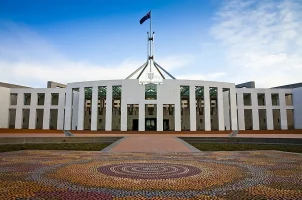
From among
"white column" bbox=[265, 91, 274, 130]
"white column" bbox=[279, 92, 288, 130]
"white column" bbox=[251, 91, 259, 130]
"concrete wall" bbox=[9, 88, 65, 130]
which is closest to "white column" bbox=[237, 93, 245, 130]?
"white column" bbox=[251, 91, 259, 130]

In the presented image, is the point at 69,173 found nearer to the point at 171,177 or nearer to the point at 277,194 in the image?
the point at 171,177

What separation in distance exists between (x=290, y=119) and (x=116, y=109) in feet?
125

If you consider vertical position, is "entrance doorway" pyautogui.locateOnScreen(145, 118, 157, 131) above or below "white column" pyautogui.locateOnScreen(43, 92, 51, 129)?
below

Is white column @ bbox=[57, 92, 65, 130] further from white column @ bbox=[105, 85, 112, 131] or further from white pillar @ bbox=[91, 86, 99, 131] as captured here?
white column @ bbox=[105, 85, 112, 131]

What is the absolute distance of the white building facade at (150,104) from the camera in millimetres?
34906

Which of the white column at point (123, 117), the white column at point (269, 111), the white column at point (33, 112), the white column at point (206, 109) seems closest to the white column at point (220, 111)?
the white column at point (206, 109)

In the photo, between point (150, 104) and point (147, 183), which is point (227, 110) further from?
point (147, 183)

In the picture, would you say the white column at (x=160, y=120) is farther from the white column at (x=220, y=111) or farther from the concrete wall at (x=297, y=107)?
the concrete wall at (x=297, y=107)

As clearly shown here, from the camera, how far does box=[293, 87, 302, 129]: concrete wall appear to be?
40312 millimetres

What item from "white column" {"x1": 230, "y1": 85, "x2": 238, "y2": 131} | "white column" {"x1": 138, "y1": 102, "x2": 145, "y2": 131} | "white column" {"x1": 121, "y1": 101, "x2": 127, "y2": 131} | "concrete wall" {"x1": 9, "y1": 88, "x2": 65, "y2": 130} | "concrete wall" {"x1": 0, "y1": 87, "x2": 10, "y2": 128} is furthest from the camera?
"concrete wall" {"x1": 9, "y1": 88, "x2": 65, "y2": 130}

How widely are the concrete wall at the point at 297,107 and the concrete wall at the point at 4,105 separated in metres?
55.6

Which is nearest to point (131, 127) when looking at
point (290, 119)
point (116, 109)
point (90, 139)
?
point (116, 109)

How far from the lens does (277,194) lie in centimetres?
435

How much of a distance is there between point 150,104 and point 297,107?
93.4 feet
